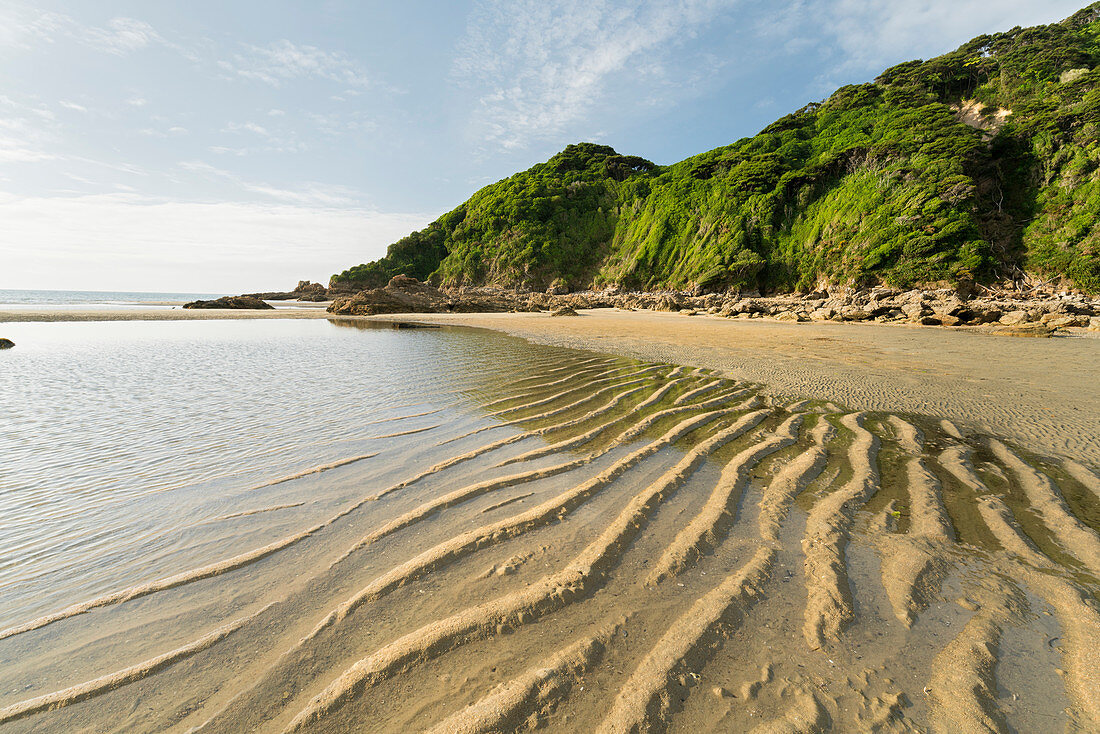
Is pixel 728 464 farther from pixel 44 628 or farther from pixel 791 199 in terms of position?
pixel 791 199

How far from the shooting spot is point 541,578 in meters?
2.51

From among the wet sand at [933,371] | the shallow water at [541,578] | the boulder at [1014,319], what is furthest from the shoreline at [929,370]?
the boulder at [1014,319]

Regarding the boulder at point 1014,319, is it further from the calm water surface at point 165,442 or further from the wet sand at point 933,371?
the calm water surface at point 165,442

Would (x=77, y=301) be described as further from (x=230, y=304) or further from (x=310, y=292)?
(x=230, y=304)

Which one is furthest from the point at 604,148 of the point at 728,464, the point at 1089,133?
the point at 728,464

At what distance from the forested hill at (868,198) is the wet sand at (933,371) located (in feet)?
72.7

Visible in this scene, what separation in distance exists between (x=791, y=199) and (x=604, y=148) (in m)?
41.7

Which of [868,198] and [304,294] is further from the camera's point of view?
[304,294]

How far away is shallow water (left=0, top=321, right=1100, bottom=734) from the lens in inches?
66.6

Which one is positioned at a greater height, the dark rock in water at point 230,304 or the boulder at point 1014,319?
the dark rock in water at point 230,304

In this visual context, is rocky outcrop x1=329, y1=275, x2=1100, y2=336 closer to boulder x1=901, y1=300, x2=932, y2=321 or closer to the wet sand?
boulder x1=901, y1=300, x2=932, y2=321

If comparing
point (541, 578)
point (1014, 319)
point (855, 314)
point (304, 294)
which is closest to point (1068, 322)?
point (1014, 319)

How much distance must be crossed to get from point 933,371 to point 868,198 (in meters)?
36.7

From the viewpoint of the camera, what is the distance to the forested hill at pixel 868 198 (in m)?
30.0
